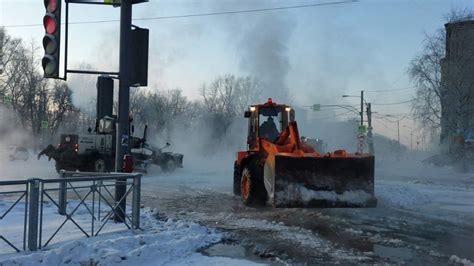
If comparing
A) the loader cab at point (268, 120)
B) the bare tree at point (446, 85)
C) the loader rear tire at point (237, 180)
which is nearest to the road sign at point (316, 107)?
the bare tree at point (446, 85)

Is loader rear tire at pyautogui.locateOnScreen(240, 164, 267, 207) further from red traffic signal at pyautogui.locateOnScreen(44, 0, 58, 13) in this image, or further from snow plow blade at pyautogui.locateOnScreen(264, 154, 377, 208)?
red traffic signal at pyautogui.locateOnScreen(44, 0, 58, 13)

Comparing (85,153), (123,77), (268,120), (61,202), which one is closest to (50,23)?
(123,77)

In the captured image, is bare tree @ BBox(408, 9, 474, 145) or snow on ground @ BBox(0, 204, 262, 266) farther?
bare tree @ BBox(408, 9, 474, 145)

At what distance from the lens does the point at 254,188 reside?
12.7 m

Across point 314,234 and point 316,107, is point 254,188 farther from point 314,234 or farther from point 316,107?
point 316,107

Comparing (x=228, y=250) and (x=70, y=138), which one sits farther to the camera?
(x=70, y=138)

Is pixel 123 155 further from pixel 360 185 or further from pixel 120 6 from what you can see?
pixel 360 185

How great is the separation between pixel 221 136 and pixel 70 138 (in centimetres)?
2787

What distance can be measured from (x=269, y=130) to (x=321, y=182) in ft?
11.5

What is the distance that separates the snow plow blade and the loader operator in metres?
2.92

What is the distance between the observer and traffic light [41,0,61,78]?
8250mm

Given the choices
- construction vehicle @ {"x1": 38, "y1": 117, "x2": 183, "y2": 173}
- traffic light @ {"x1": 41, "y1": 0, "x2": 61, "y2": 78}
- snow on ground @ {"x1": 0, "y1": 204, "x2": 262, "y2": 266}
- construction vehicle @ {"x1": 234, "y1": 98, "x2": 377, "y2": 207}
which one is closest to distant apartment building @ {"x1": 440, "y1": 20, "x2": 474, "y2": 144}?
construction vehicle @ {"x1": 38, "y1": 117, "x2": 183, "y2": 173}

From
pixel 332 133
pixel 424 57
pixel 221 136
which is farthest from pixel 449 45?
pixel 221 136

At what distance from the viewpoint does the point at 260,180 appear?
12766 millimetres
